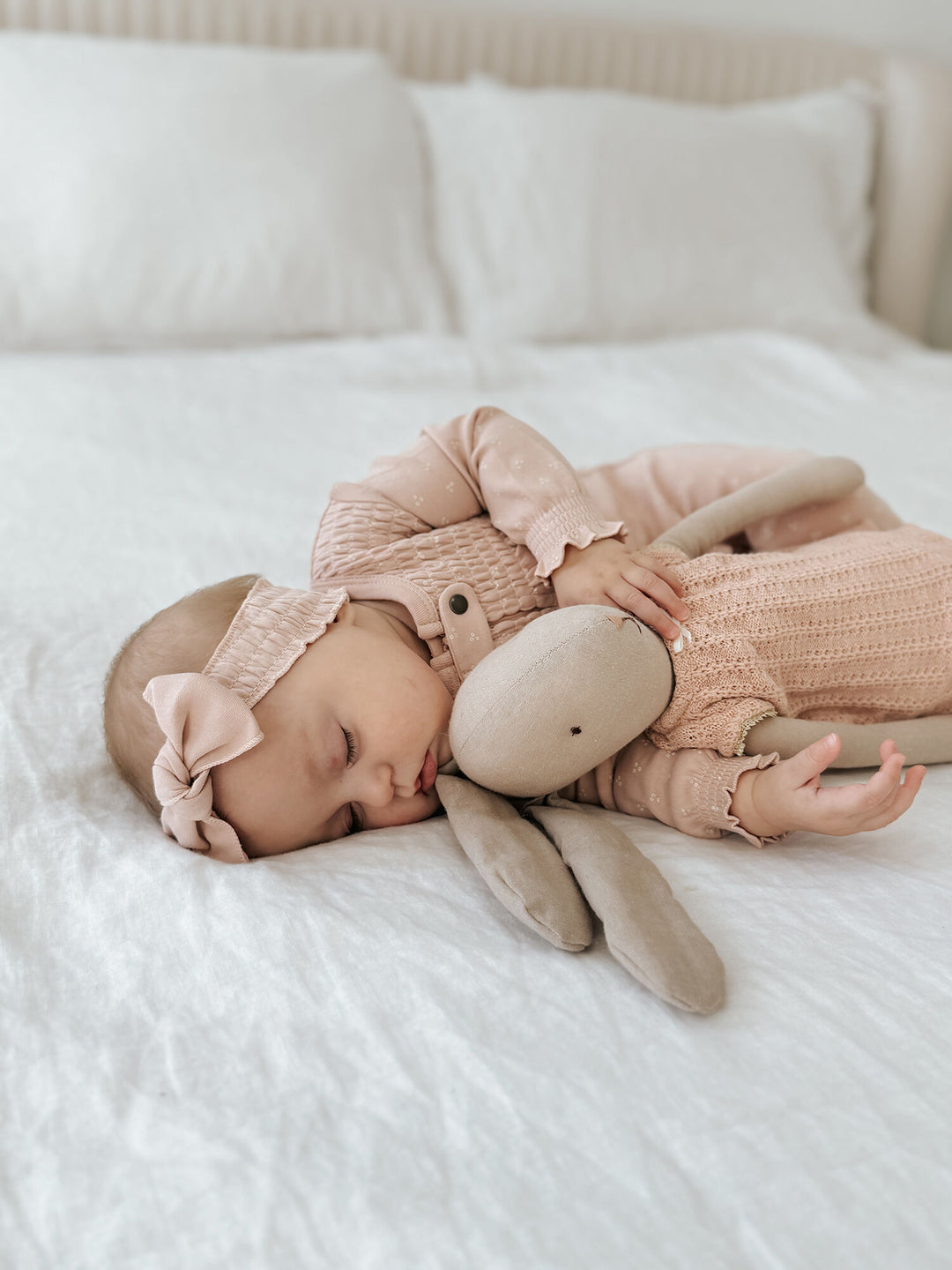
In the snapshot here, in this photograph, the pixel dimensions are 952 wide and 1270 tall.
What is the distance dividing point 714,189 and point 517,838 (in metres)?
1.69

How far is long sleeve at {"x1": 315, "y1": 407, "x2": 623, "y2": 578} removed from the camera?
3.07 ft

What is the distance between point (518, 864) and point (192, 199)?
4.68 ft

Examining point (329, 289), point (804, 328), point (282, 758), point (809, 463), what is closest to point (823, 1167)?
point (282, 758)

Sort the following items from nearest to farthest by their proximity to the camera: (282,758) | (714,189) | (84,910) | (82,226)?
(84,910) → (282,758) → (82,226) → (714,189)

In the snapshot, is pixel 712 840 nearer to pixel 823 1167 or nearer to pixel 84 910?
pixel 823 1167

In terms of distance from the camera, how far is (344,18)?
218cm

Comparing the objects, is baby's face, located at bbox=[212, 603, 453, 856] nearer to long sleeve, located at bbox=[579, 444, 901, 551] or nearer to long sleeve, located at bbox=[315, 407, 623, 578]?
long sleeve, located at bbox=[315, 407, 623, 578]

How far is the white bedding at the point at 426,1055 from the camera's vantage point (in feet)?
1.59

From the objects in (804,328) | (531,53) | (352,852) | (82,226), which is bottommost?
(352,852)

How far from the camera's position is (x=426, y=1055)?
0.57 meters

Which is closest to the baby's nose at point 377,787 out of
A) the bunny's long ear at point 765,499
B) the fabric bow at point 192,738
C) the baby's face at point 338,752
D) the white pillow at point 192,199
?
the baby's face at point 338,752

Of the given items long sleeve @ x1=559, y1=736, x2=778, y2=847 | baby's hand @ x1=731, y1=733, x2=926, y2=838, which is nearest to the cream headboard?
long sleeve @ x1=559, y1=736, x2=778, y2=847

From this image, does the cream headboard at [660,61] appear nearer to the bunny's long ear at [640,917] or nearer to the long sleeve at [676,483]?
the long sleeve at [676,483]

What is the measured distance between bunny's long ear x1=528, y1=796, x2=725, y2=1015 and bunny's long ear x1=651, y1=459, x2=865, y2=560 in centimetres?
33
